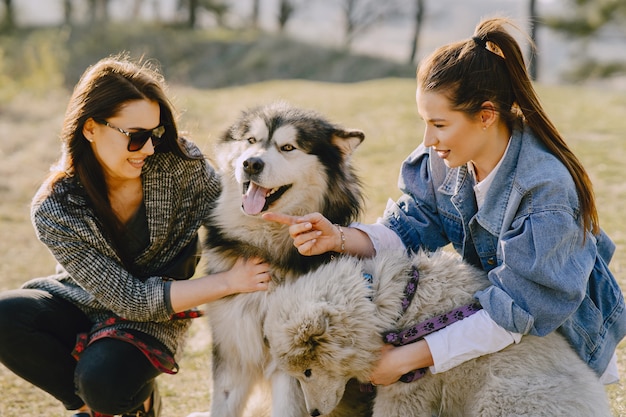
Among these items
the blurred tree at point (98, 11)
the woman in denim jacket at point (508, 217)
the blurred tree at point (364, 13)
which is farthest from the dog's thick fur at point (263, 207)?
the blurred tree at point (364, 13)

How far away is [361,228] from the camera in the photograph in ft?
9.62

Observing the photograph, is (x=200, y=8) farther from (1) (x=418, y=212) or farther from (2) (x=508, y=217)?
(2) (x=508, y=217)

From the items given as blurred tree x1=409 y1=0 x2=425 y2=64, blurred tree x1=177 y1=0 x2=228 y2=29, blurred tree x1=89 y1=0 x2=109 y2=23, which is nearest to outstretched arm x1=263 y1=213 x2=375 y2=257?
blurred tree x1=409 y1=0 x2=425 y2=64

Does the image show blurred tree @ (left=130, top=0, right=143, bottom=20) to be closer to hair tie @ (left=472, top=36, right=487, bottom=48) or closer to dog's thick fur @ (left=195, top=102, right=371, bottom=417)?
dog's thick fur @ (left=195, top=102, right=371, bottom=417)

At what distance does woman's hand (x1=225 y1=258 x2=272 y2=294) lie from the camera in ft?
9.16

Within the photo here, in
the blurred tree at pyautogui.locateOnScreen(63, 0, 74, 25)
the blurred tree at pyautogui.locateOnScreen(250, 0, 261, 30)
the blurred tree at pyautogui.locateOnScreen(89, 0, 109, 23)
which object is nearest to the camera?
the blurred tree at pyautogui.locateOnScreen(89, 0, 109, 23)

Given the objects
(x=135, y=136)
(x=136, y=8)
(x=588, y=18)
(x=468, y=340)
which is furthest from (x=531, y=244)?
(x=136, y=8)

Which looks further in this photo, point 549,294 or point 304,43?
point 304,43

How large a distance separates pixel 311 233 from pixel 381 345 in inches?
22.4

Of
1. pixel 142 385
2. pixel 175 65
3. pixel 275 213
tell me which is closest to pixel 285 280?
pixel 275 213

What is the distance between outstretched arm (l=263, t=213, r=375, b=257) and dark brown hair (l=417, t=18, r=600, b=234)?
29.2 inches

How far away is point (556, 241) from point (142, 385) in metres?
1.93

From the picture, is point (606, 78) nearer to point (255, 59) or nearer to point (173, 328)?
point (255, 59)

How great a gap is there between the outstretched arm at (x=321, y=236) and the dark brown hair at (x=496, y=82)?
29.2 inches
